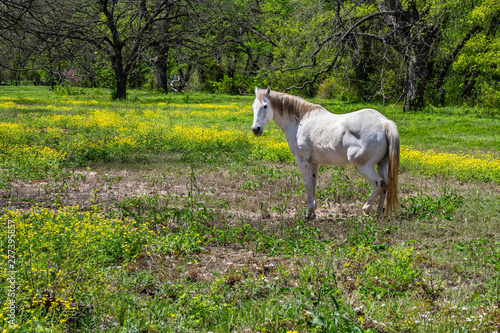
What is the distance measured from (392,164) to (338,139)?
1.01 m

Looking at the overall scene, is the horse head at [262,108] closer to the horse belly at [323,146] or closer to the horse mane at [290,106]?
the horse mane at [290,106]

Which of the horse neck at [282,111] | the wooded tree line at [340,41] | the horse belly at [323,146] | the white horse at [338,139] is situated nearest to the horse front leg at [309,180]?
the white horse at [338,139]

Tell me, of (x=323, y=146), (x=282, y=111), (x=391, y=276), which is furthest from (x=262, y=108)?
(x=391, y=276)

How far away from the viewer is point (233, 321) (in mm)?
3750

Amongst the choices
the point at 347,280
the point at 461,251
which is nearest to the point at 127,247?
the point at 347,280

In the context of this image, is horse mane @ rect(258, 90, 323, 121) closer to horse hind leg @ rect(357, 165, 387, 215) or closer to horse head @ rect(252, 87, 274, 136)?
horse head @ rect(252, 87, 274, 136)

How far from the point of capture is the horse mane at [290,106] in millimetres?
7742

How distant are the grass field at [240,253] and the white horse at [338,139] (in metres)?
0.66

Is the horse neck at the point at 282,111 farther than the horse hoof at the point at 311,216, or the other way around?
the horse neck at the point at 282,111

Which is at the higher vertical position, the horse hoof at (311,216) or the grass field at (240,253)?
the grass field at (240,253)

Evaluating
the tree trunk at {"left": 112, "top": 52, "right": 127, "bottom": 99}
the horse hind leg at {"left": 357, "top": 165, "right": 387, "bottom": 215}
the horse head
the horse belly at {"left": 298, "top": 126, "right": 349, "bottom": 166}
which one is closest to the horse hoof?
the horse hind leg at {"left": 357, "top": 165, "right": 387, "bottom": 215}

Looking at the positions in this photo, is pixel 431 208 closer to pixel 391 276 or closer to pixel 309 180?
pixel 309 180

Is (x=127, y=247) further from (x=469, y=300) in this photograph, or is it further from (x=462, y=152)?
(x=462, y=152)

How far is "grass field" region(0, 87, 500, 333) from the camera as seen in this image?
362 centimetres
